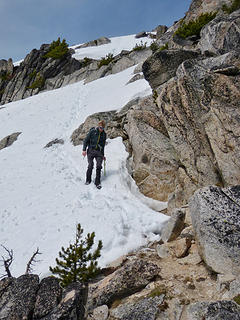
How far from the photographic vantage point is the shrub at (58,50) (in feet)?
148

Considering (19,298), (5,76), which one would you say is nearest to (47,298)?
(19,298)

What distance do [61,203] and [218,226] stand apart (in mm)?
6867

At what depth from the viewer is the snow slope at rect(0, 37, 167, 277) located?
7523 millimetres

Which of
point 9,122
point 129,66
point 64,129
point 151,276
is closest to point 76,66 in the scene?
point 129,66

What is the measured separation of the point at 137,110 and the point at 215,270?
27.7 ft

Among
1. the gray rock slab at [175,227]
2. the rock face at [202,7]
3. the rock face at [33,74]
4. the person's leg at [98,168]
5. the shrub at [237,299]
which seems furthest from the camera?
the rock face at [33,74]

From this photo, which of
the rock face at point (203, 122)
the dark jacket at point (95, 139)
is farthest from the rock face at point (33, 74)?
the rock face at point (203, 122)

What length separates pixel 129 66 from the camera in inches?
1345

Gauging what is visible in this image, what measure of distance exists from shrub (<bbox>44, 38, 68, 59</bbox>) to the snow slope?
31280mm

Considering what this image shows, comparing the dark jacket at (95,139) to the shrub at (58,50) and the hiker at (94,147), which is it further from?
the shrub at (58,50)

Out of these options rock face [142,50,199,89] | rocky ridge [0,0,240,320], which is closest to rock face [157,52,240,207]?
rocky ridge [0,0,240,320]

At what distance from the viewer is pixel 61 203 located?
1005 centimetres

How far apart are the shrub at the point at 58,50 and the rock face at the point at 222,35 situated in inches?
1334

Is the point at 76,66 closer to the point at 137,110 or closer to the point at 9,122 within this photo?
the point at 9,122
